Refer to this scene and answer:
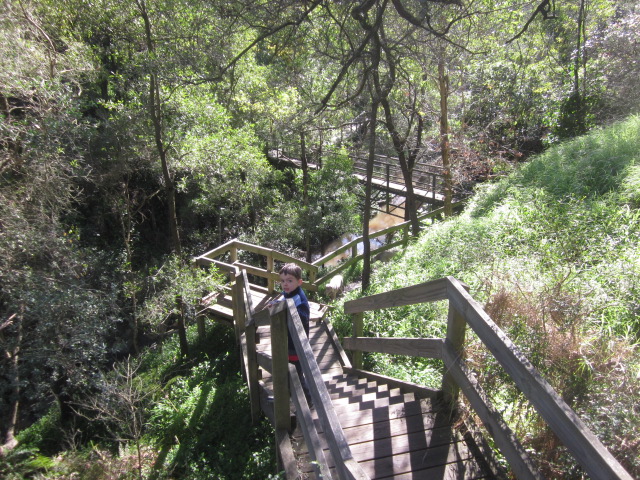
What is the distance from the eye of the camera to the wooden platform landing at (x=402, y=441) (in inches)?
91.3

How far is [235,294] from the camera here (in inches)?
242

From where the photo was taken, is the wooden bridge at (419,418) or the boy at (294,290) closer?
the wooden bridge at (419,418)

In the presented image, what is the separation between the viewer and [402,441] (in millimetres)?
2545

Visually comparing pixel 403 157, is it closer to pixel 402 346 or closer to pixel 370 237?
pixel 370 237

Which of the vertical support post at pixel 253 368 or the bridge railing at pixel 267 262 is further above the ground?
the bridge railing at pixel 267 262

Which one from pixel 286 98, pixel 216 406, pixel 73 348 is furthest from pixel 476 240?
pixel 286 98

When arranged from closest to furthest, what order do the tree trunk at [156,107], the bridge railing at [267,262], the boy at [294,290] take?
the boy at [294,290] → the tree trunk at [156,107] → the bridge railing at [267,262]

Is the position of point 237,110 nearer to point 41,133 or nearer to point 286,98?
point 286,98

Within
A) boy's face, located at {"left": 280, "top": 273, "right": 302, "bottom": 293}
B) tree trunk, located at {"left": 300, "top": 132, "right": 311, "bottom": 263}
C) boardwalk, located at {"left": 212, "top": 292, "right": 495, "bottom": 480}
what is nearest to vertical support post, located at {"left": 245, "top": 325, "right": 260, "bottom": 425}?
boy's face, located at {"left": 280, "top": 273, "right": 302, "bottom": 293}

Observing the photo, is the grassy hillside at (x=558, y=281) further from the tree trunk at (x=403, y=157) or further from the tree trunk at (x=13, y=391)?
the tree trunk at (x=13, y=391)

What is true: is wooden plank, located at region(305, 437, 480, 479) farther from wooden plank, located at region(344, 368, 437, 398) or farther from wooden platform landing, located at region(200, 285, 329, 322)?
wooden platform landing, located at region(200, 285, 329, 322)

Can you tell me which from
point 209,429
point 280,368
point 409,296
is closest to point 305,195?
point 209,429

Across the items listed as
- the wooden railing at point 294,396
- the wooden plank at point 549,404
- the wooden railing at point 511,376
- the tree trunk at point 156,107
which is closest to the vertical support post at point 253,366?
the wooden railing at point 294,396

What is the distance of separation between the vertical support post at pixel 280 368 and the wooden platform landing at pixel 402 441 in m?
0.18
